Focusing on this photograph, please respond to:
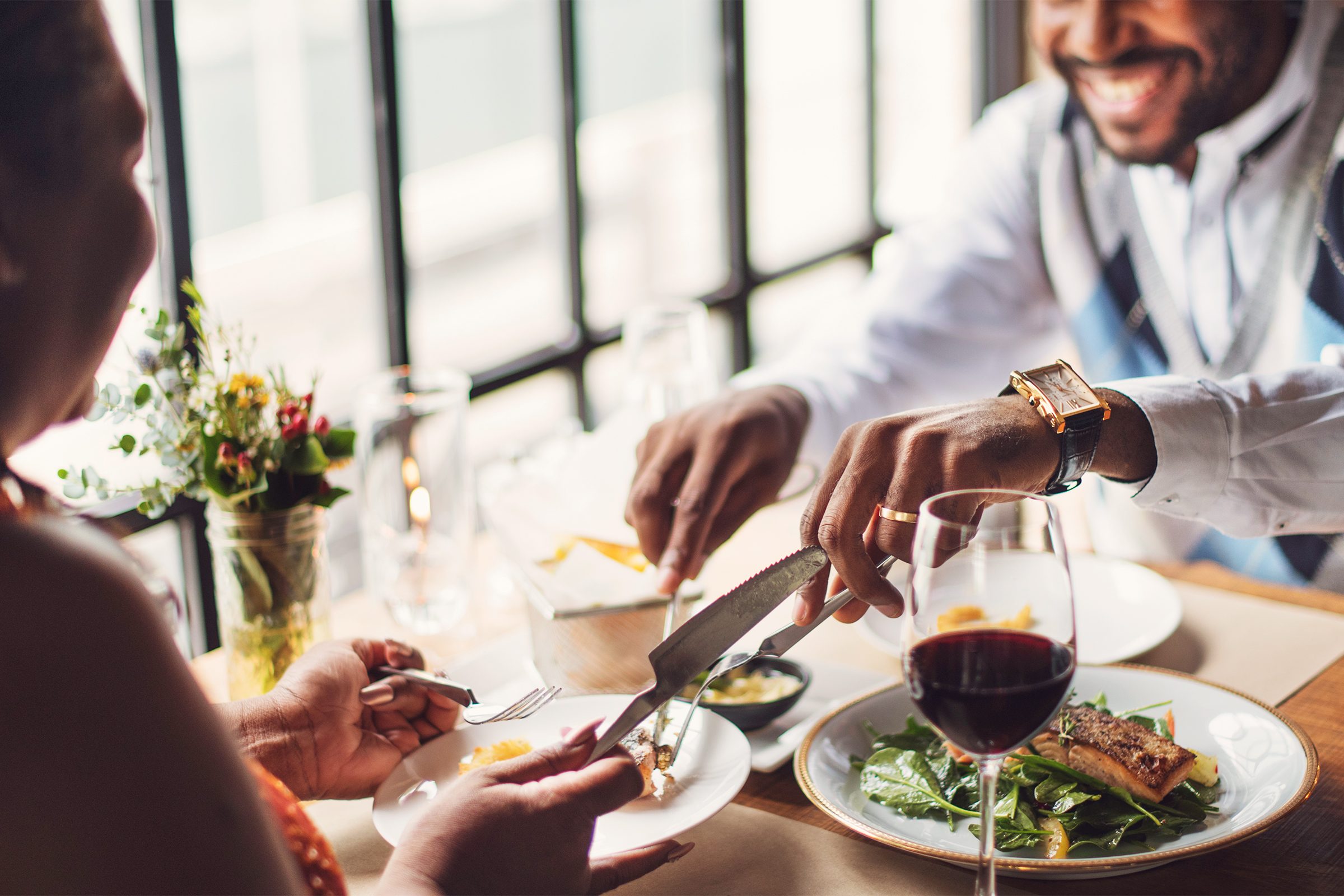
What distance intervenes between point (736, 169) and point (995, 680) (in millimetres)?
2463

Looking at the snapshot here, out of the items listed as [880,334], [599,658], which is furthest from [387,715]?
[880,334]

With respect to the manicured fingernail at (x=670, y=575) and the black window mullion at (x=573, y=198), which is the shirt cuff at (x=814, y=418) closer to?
the manicured fingernail at (x=670, y=575)

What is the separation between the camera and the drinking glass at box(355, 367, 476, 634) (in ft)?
4.61

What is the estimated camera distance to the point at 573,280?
8.66ft

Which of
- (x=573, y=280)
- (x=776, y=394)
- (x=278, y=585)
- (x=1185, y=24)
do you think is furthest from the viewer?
(x=573, y=280)

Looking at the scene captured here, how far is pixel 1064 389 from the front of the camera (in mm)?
1081

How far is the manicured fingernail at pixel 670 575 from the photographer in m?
1.14

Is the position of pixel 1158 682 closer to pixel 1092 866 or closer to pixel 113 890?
pixel 1092 866

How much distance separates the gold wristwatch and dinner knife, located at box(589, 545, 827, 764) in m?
0.25

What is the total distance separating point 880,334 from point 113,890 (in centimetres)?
163

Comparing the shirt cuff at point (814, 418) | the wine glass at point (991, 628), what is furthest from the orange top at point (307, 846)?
the shirt cuff at point (814, 418)

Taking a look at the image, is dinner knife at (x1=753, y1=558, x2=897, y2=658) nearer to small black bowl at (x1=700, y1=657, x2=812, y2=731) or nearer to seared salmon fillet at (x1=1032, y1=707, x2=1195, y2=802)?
small black bowl at (x1=700, y1=657, x2=812, y2=731)

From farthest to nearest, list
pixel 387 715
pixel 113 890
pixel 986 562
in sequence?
1. pixel 387 715
2. pixel 986 562
3. pixel 113 890

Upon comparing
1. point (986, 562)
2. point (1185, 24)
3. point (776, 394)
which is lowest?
point (776, 394)
